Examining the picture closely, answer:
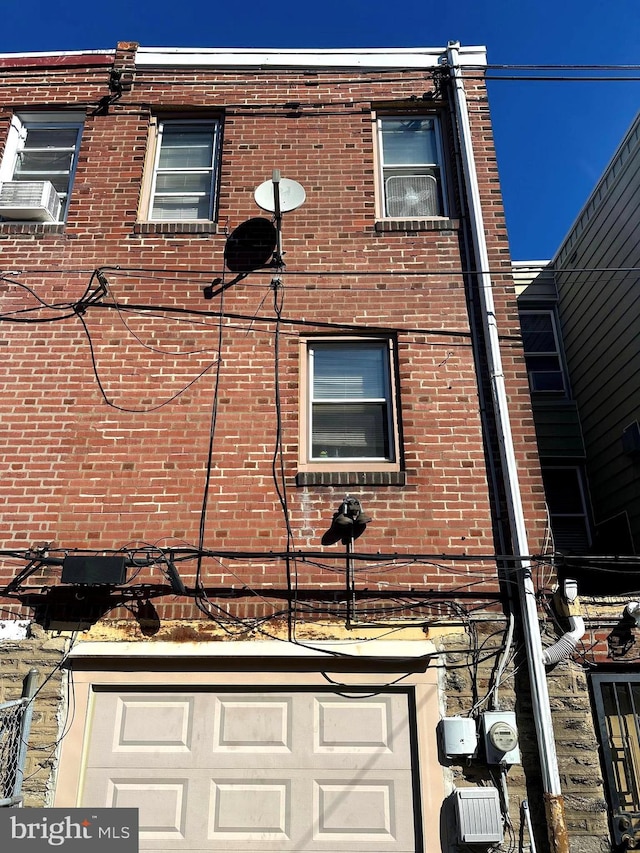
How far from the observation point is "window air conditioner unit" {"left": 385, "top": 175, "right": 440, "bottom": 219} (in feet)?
24.0

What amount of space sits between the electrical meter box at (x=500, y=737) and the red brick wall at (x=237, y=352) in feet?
Answer: 3.28

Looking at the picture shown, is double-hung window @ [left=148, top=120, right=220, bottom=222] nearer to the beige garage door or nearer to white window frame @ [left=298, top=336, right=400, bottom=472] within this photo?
white window frame @ [left=298, top=336, right=400, bottom=472]

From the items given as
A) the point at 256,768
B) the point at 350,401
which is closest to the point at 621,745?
the point at 256,768

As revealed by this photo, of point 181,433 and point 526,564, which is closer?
point 526,564

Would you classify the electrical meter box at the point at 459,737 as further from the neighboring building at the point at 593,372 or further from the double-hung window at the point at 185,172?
the double-hung window at the point at 185,172

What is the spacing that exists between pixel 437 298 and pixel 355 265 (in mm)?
953

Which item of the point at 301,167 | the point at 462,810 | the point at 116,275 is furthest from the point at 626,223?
the point at 462,810

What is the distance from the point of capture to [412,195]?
740 centimetres

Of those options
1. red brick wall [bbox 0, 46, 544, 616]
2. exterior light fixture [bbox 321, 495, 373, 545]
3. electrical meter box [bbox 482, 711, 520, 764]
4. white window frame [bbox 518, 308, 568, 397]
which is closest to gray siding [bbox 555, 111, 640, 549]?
white window frame [bbox 518, 308, 568, 397]

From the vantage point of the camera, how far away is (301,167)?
24.1 feet

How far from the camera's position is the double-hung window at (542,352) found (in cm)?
1109

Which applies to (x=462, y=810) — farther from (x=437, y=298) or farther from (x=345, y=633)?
(x=437, y=298)

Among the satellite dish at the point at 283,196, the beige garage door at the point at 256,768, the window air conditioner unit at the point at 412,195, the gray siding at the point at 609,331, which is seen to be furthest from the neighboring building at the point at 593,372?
the satellite dish at the point at 283,196

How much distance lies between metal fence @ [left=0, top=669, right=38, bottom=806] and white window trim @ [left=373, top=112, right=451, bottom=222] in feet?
19.2
